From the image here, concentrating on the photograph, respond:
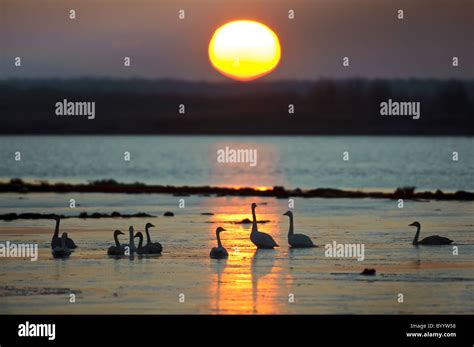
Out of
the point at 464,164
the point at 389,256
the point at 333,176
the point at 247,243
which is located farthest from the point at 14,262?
the point at 464,164

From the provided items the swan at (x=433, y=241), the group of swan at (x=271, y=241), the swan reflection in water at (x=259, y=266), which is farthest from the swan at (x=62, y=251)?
the swan at (x=433, y=241)

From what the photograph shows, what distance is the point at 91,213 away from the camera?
4303 centimetres

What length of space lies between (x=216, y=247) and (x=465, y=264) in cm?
605

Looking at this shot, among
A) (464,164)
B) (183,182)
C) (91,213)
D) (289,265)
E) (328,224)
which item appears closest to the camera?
(289,265)

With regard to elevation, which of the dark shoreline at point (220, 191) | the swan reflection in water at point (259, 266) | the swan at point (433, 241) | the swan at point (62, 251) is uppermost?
the dark shoreline at point (220, 191)

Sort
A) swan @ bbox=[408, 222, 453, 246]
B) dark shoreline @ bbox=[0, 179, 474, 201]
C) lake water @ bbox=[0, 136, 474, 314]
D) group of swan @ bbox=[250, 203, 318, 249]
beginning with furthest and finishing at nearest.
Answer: dark shoreline @ bbox=[0, 179, 474, 201] < swan @ bbox=[408, 222, 453, 246] < group of swan @ bbox=[250, 203, 318, 249] < lake water @ bbox=[0, 136, 474, 314]

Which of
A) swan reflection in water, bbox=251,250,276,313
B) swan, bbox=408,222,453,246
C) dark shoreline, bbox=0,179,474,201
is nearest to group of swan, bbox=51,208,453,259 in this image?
swan, bbox=408,222,453,246

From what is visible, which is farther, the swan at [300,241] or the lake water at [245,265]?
the swan at [300,241]

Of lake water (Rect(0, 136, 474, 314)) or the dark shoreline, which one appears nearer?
lake water (Rect(0, 136, 474, 314))

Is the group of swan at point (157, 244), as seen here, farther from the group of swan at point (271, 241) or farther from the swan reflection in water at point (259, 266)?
the swan reflection in water at point (259, 266)

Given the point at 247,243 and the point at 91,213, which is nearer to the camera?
the point at 247,243

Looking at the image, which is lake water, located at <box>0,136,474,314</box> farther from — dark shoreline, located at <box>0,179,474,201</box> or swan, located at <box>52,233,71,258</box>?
dark shoreline, located at <box>0,179,474,201</box>
